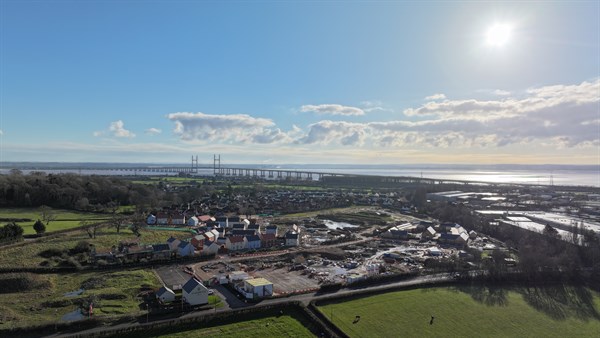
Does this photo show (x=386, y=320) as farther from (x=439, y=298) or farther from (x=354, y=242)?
(x=354, y=242)

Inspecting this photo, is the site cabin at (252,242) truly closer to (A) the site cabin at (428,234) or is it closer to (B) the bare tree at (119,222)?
(B) the bare tree at (119,222)

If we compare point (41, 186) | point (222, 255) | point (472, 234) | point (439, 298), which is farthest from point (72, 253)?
point (472, 234)

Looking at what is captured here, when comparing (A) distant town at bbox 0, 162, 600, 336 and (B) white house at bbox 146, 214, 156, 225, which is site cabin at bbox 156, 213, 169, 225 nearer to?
(A) distant town at bbox 0, 162, 600, 336

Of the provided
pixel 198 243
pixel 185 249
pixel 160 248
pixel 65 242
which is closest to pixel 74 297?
pixel 160 248

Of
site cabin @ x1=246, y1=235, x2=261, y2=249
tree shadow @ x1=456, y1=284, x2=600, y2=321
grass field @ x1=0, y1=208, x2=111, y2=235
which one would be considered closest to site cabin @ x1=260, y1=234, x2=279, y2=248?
site cabin @ x1=246, y1=235, x2=261, y2=249

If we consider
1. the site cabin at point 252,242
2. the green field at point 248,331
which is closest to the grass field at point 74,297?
the green field at point 248,331

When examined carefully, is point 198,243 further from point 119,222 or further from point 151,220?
point 151,220
